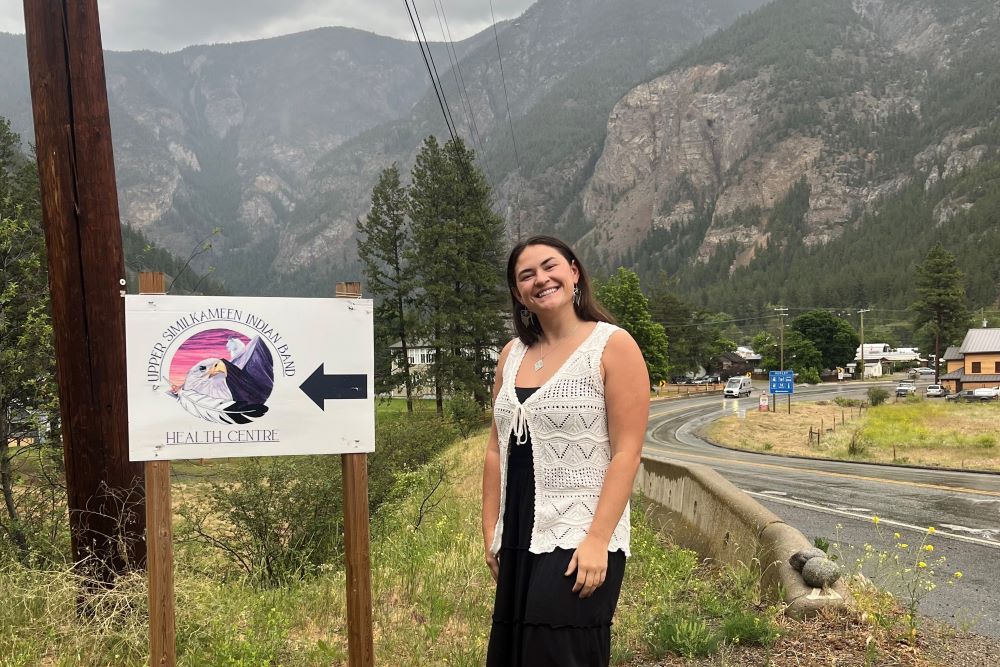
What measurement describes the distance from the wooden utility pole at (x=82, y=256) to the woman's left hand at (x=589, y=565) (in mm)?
3144

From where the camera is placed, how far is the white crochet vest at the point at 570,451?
2.67m

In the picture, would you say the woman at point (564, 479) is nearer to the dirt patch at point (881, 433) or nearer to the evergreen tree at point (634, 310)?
the dirt patch at point (881, 433)

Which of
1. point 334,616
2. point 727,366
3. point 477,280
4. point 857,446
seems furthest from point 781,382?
point 727,366

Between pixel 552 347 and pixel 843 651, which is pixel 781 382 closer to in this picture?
pixel 843 651

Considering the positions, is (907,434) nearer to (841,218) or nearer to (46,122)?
(46,122)

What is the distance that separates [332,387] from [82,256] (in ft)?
6.46

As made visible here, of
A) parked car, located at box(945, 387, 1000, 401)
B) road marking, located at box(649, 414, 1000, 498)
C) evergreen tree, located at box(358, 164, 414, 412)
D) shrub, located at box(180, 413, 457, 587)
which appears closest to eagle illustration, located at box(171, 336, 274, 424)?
shrub, located at box(180, 413, 457, 587)

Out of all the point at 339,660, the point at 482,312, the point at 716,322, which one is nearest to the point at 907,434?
the point at 482,312

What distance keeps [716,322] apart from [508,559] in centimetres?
13877

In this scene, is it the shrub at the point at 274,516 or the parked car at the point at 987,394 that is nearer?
the shrub at the point at 274,516

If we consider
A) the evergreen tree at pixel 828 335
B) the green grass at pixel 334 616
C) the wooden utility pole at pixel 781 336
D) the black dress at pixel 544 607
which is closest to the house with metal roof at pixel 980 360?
the wooden utility pole at pixel 781 336

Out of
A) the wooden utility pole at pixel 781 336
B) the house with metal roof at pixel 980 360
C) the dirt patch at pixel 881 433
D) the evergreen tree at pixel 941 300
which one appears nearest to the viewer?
the dirt patch at pixel 881 433

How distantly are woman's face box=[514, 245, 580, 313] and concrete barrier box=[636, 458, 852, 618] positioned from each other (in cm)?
321

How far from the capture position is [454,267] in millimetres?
39625
